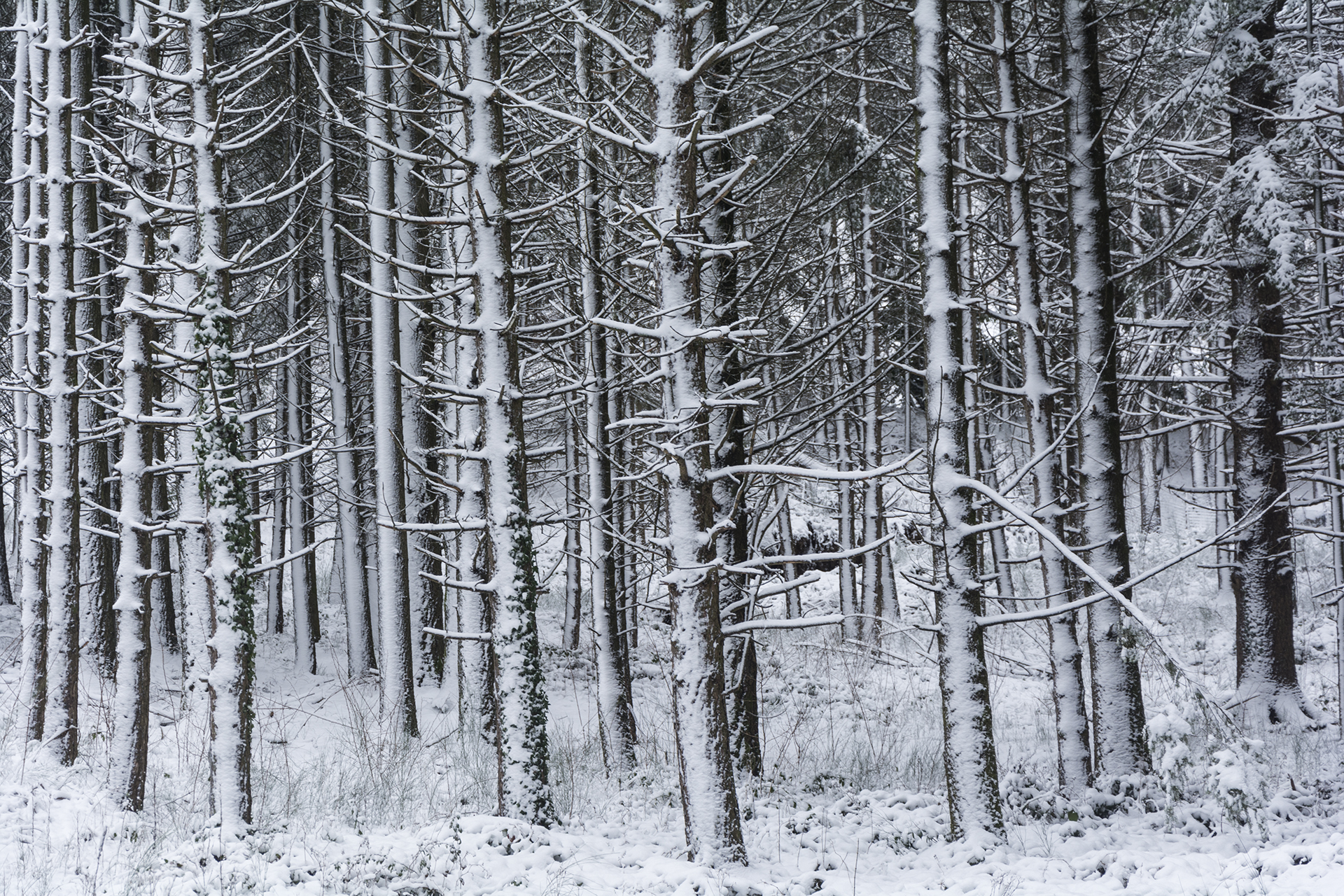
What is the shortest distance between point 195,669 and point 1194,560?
93.2 feet

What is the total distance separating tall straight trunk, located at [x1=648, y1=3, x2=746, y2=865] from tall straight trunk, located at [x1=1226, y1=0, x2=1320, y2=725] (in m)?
7.96

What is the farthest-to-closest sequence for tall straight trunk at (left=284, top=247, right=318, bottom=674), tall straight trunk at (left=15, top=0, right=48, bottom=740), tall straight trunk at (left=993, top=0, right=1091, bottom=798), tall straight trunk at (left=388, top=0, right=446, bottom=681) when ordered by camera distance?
1. tall straight trunk at (left=284, top=247, right=318, bottom=674)
2. tall straight trunk at (left=388, top=0, right=446, bottom=681)
3. tall straight trunk at (left=15, top=0, right=48, bottom=740)
4. tall straight trunk at (left=993, top=0, right=1091, bottom=798)

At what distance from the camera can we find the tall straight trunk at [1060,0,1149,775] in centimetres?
763

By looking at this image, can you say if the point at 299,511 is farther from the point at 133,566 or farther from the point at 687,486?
the point at 687,486

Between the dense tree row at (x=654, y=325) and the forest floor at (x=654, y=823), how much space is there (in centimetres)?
45

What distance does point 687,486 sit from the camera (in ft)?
18.8

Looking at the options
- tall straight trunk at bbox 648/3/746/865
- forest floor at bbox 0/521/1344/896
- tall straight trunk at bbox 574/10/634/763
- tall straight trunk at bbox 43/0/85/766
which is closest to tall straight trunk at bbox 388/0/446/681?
tall straight trunk at bbox 574/10/634/763

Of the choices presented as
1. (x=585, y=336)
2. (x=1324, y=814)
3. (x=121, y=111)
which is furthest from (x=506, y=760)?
(x=121, y=111)

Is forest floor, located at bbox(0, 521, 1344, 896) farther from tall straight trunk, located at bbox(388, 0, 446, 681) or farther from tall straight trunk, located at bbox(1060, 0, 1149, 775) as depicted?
tall straight trunk, located at bbox(388, 0, 446, 681)

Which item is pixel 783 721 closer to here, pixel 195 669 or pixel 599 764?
pixel 599 764

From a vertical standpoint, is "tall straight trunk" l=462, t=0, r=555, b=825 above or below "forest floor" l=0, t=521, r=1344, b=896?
above

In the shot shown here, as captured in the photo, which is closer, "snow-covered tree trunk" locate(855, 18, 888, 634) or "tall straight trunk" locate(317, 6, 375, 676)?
"tall straight trunk" locate(317, 6, 375, 676)

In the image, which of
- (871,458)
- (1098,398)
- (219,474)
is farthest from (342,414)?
(1098,398)

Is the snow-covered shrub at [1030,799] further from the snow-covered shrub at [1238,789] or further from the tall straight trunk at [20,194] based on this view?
the tall straight trunk at [20,194]
